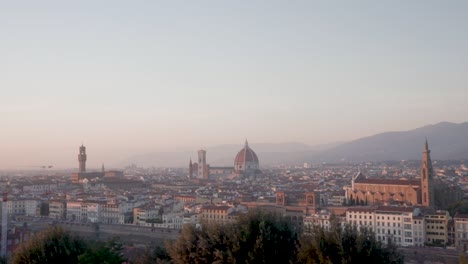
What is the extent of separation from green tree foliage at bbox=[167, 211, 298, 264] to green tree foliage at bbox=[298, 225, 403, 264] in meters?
0.80

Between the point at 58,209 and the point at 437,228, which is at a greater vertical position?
the point at 58,209

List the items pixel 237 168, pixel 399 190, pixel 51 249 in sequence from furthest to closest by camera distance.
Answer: pixel 237 168, pixel 399 190, pixel 51 249

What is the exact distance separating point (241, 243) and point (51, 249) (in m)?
4.54

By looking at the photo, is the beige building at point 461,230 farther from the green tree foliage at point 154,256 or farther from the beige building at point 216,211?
the green tree foliage at point 154,256

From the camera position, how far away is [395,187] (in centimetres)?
4147

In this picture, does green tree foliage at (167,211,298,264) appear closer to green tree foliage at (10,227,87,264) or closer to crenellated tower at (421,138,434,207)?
green tree foliage at (10,227,87,264)

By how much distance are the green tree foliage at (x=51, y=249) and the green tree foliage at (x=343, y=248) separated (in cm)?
558

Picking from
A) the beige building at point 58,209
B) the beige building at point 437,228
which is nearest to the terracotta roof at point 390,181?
the beige building at point 437,228

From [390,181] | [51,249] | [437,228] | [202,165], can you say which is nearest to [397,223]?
[437,228]

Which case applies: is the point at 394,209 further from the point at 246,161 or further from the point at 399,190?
the point at 246,161

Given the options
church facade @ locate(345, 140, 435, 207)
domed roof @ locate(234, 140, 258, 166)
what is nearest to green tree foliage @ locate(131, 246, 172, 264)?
church facade @ locate(345, 140, 435, 207)

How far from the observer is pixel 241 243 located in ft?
39.5

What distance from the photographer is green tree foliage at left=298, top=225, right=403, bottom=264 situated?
35.5 ft

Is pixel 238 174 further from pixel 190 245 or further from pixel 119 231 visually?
pixel 190 245
